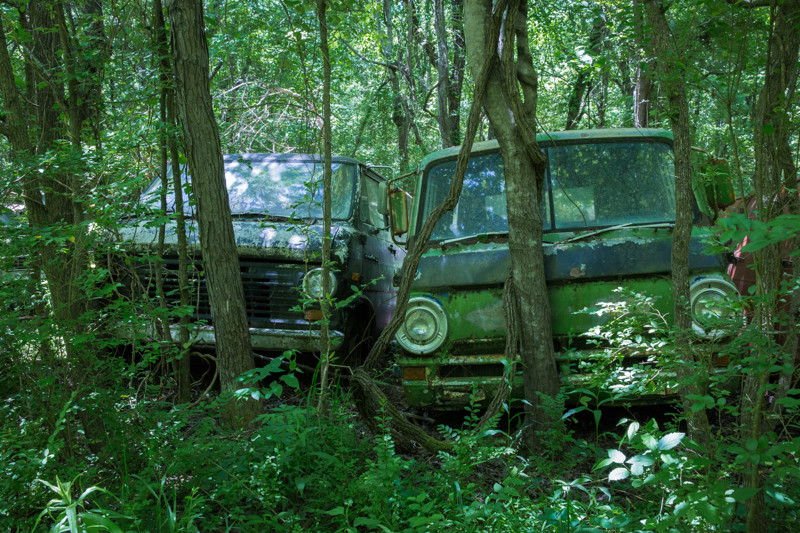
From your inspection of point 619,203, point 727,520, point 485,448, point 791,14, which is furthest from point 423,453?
point 791,14

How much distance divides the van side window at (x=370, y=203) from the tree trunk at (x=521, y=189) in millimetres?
2235

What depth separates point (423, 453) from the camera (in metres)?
3.74

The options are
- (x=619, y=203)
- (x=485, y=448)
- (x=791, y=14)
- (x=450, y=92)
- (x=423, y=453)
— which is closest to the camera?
(x=791, y=14)

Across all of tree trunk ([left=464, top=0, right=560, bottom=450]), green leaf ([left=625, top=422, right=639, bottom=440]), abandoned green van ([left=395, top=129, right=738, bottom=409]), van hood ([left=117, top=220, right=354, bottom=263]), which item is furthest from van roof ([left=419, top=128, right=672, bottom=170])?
green leaf ([left=625, top=422, right=639, bottom=440])

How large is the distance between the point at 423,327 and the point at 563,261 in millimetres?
1022

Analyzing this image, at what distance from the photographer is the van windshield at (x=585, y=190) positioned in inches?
172

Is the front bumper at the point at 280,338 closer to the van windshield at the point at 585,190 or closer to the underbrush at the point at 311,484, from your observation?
the van windshield at the point at 585,190

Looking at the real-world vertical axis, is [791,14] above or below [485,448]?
above

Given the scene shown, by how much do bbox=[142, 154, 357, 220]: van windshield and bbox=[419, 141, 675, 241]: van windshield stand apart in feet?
Answer: 4.63

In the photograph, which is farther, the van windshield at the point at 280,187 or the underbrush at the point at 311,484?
the van windshield at the point at 280,187

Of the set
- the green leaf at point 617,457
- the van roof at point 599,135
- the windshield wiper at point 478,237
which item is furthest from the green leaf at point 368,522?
the van roof at point 599,135

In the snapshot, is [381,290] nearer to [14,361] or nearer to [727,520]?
[14,361]

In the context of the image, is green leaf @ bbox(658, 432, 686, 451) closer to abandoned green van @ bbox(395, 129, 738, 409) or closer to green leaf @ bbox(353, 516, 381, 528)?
green leaf @ bbox(353, 516, 381, 528)

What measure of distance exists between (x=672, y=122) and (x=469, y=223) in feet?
5.76
